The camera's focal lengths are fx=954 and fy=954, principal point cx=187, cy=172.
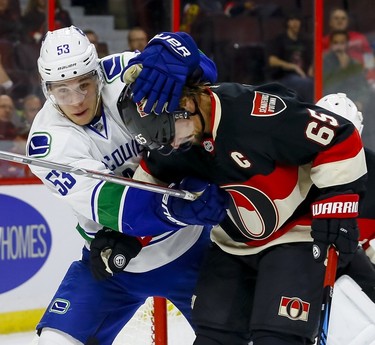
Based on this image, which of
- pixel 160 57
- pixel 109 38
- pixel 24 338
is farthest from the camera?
pixel 109 38

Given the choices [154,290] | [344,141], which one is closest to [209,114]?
[344,141]

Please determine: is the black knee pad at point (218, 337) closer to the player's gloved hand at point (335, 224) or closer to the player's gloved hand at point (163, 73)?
the player's gloved hand at point (335, 224)

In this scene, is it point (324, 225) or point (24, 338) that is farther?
point (24, 338)

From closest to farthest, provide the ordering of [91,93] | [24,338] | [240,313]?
[240,313], [91,93], [24,338]

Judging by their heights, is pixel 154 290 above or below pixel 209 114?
below

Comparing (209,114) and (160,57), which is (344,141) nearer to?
(209,114)

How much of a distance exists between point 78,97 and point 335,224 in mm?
773

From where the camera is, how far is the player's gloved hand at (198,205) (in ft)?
7.68

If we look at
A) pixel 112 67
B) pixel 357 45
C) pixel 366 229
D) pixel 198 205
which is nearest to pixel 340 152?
pixel 198 205

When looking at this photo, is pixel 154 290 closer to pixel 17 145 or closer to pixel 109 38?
pixel 17 145

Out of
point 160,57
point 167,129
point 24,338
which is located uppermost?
point 160,57

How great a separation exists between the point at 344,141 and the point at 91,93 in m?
0.72

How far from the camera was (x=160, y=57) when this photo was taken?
218 cm

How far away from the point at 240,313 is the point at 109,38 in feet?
7.82
